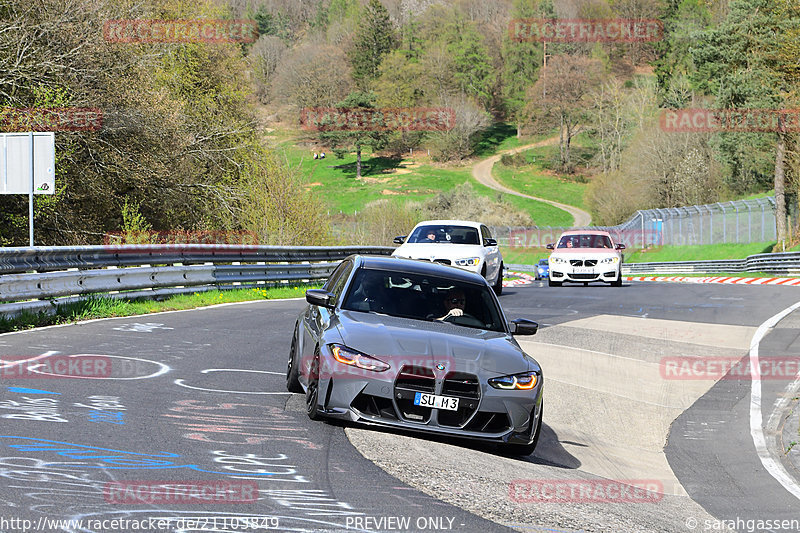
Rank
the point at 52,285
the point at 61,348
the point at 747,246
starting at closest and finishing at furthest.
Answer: the point at 61,348 < the point at 52,285 < the point at 747,246

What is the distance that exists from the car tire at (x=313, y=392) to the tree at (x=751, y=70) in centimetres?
4609

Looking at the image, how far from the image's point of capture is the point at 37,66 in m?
25.2

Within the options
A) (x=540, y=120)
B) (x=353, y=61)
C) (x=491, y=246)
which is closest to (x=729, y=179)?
(x=491, y=246)

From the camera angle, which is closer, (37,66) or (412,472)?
(412,472)

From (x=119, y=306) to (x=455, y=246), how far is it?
805 centimetres

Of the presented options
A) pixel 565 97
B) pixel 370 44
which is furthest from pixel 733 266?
pixel 370 44

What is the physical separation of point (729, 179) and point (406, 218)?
1088 inches

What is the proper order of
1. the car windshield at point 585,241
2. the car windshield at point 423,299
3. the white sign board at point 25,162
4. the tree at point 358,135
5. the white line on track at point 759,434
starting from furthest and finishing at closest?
the tree at point 358,135, the car windshield at point 585,241, the white sign board at point 25,162, the car windshield at point 423,299, the white line on track at point 759,434

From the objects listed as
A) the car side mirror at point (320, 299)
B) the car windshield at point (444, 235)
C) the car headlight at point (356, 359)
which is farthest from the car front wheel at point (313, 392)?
the car windshield at point (444, 235)

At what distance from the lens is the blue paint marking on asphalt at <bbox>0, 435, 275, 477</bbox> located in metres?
5.77

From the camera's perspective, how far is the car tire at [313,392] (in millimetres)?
7594

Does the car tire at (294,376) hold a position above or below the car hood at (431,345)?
below

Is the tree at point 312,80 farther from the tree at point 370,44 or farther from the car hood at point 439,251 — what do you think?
the car hood at point 439,251

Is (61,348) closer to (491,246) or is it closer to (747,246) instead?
(491,246)
